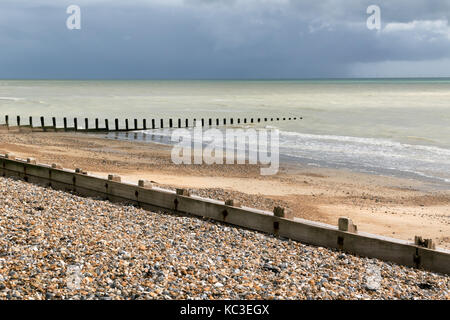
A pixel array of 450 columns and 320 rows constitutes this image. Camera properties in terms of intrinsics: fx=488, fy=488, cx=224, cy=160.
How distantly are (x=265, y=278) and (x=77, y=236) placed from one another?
3.03 metres

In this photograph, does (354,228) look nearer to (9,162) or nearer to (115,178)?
(115,178)

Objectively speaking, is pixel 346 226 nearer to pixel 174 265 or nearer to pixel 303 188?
pixel 174 265

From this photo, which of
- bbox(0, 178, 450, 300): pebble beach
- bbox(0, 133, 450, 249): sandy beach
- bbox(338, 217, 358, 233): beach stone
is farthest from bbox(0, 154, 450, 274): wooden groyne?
bbox(0, 133, 450, 249): sandy beach

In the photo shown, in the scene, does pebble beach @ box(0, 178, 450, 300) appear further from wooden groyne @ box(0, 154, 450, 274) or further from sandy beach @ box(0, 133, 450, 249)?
sandy beach @ box(0, 133, 450, 249)

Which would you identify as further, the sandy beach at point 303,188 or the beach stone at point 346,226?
the sandy beach at point 303,188

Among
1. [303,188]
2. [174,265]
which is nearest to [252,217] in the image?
[174,265]

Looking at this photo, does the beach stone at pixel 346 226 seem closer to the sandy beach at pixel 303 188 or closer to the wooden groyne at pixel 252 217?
the wooden groyne at pixel 252 217

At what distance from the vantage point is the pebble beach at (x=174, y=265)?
5.90 m

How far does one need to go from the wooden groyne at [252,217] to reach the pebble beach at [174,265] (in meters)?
0.15

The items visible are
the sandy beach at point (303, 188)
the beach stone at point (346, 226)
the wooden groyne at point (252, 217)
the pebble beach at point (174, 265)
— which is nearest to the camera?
the pebble beach at point (174, 265)

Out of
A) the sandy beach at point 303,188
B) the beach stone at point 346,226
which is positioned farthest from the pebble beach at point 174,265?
the sandy beach at point 303,188

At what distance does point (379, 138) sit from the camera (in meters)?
38.4

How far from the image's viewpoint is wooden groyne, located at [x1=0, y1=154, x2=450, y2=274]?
6863mm

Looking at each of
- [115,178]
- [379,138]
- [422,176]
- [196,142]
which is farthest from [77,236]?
[379,138]
